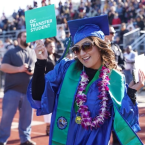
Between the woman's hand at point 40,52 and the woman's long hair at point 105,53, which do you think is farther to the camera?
the woman's hand at point 40,52

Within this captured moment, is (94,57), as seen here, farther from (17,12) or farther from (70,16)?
(17,12)

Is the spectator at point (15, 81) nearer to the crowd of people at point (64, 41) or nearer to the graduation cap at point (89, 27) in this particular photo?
the crowd of people at point (64, 41)

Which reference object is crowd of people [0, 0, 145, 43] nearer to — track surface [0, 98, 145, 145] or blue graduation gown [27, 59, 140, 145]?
track surface [0, 98, 145, 145]

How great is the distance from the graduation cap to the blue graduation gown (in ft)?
1.09

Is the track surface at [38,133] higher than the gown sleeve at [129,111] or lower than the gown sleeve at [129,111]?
lower

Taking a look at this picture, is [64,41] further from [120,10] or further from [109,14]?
[120,10]

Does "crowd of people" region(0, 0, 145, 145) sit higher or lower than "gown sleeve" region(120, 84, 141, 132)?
higher

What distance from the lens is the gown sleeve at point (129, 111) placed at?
2789 millimetres

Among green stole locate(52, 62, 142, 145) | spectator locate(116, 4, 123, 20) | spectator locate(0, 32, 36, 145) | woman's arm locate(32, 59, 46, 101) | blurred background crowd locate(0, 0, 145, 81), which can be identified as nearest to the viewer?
green stole locate(52, 62, 142, 145)

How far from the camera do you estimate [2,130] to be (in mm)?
5777

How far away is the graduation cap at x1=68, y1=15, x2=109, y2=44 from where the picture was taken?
116 inches

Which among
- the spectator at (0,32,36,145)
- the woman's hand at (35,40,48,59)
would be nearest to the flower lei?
the woman's hand at (35,40,48,59)

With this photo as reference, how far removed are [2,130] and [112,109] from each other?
3.31 m

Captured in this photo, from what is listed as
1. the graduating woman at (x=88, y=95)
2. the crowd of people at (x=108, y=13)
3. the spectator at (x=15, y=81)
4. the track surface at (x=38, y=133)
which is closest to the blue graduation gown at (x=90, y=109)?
the graduating woman at (x=88, y=95)
